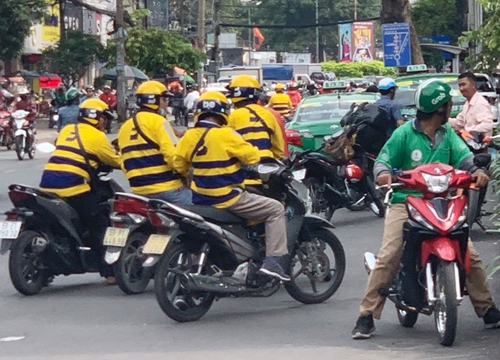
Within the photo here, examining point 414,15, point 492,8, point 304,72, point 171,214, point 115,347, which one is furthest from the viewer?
point 304,72

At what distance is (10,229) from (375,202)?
622cm

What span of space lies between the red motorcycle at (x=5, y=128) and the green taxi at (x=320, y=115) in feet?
35.9

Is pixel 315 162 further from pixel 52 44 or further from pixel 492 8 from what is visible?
pixel 52 44

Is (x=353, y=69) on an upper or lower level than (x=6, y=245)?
upper

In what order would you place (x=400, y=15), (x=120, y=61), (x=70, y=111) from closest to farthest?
(x=70, y=111) → (x=400, y=15) → (x=120, y=61)

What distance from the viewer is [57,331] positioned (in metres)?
8.66

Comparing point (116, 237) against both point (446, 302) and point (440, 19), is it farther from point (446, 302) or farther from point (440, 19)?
point (440, 19)

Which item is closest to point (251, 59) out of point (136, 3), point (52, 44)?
point (136, 3)

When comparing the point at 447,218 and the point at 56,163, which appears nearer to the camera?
the point at 447,218

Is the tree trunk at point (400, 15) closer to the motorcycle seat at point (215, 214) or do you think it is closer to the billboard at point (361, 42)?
the motorcycle seat at point (215, 214)

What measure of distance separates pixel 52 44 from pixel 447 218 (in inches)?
1950

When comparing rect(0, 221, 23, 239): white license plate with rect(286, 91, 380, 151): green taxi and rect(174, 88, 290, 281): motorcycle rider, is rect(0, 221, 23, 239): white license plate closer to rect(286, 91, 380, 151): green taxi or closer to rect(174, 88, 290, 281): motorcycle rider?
rect(174, 88, 290, 281): motorcycle rider

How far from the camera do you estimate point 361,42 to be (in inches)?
4427

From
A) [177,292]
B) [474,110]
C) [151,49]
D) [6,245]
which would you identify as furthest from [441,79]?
[151,49]
